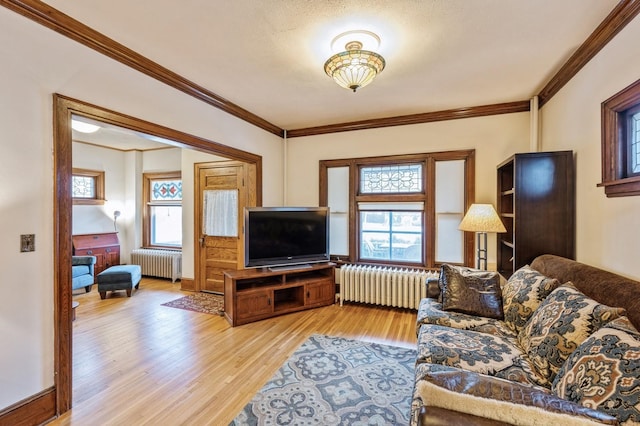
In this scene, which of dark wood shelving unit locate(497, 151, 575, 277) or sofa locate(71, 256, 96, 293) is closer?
dark wood shelving unit locate(497, 151, 575, 277)

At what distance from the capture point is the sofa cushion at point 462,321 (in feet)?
6.99

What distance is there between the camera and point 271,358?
2680 mm

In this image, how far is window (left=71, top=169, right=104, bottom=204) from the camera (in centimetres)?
539

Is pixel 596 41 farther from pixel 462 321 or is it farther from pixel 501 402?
pixel 501 402

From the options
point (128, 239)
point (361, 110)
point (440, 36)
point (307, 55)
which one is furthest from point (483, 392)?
point (128, 239)

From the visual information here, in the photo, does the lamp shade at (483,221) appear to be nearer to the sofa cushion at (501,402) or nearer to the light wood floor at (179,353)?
the light wood floor at (179,353)

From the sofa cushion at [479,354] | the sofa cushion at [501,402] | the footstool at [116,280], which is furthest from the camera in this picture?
the footstool at [116,280]

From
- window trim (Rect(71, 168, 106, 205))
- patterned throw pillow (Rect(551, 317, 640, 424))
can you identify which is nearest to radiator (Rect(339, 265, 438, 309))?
patterned throw pillow (Rect(551, 317, 640, 424))

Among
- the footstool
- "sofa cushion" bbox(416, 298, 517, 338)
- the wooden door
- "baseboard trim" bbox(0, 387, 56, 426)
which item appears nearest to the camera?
"baseboard trim" bbox(0, 387, 56, 426)

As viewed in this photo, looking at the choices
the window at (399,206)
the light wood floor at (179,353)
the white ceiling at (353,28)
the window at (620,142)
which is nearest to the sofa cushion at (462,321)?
the light wood floor at (179,353)

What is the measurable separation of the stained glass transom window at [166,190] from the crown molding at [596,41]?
5968 millimetres

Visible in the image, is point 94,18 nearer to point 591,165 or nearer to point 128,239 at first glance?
point 591,165

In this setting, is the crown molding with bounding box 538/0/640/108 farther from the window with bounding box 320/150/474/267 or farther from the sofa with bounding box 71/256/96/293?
the sofa with bounding box 71/256/96/293

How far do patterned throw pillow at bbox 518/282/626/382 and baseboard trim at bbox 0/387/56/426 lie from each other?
10.0 feet
